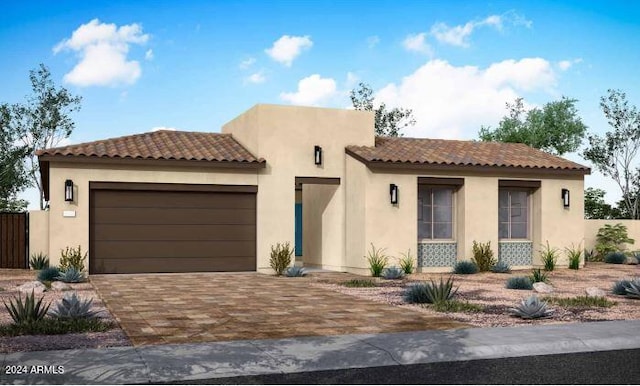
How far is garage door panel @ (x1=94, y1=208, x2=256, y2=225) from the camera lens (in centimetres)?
1936

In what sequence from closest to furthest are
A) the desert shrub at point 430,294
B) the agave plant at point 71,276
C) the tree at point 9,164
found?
the desert shrub at point 430,294, the agave plant at point 71,276, the tree at point 9,164

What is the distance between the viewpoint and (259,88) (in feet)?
93.6

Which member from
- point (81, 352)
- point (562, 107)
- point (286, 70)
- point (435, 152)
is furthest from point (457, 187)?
point (562, 107)

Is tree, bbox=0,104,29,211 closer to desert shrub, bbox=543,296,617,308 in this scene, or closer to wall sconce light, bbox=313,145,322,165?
wall sconce light, bbox=313,145,322,165

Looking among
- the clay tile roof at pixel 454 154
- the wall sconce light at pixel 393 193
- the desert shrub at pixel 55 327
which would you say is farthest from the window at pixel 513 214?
the desert shrub at pixel 55 327

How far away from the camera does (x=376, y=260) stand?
20.0m

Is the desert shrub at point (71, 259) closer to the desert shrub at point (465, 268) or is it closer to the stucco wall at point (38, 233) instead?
the stucco wall at point (38, 233)

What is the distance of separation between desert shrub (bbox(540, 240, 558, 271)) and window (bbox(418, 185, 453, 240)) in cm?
308

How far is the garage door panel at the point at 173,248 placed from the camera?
762 inches

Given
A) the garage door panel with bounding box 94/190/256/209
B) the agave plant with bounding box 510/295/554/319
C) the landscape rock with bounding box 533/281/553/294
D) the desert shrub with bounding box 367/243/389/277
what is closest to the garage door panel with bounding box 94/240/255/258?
the garage door panel with bounding box 94/190/256/209

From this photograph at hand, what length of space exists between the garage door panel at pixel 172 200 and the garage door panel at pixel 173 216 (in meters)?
0.11

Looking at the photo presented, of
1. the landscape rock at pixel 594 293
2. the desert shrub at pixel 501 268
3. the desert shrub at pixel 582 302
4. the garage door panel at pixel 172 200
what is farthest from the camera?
the desert shrub at pixel 501 268

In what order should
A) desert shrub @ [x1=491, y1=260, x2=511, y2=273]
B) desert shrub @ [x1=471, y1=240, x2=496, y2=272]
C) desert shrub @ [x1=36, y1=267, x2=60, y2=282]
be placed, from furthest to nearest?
desert shrub @ [x1=471, y1=240, x2=496, y2=272]
desert shrub @ [x1=491, y1=260, x2=511, y2=273]
desert shrub @ [x1=36, y1=267, x2=60, y2=282]

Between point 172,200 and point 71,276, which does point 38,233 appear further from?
point 71,276
